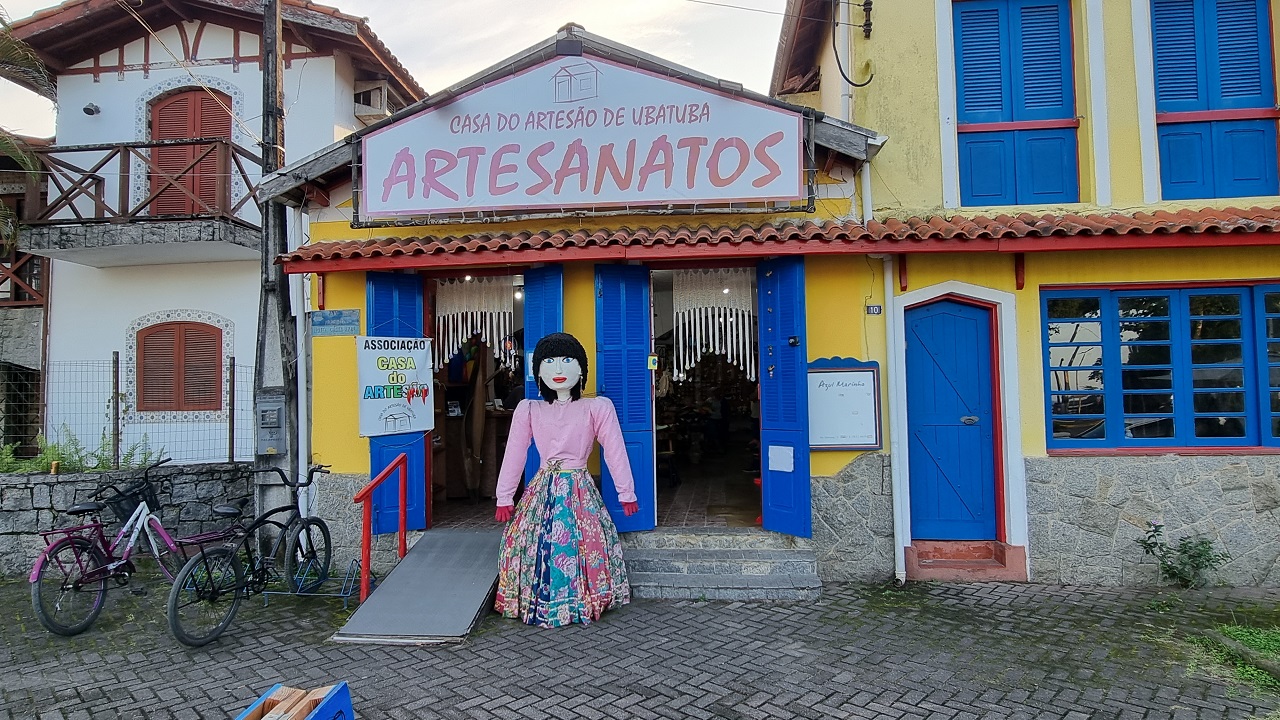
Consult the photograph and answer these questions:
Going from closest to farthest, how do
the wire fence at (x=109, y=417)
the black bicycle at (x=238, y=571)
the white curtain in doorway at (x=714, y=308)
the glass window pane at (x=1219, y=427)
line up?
the black bicycle at (x=238, y=571) < the glass window pane at (x=1219, y=427) < the white curtain in doorway at (x=714, y=308) < the wire fence at (x=109, y=417)

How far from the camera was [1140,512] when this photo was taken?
20.3ft

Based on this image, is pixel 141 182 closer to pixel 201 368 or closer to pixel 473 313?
pixel 201 368

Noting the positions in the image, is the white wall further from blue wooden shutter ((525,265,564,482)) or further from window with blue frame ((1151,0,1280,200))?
window with blue frame ((1151,0,1280,200))

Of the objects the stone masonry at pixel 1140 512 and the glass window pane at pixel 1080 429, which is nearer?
the stone masonry at pixel 1140 512

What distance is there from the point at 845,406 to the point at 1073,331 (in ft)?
7.87

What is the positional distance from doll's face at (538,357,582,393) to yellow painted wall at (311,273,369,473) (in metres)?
2.35

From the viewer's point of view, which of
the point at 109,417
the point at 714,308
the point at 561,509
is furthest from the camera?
the point at 109,417

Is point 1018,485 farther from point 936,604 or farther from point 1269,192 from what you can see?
point 1269,192

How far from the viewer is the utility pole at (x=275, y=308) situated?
693cm

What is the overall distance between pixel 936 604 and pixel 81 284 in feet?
41.5

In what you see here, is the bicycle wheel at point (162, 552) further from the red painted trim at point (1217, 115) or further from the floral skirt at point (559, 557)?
the red painted trim at point (1217, 115)

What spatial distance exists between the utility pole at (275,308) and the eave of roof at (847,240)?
41.0 inches

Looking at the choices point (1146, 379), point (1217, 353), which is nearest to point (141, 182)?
point (1146, 379)

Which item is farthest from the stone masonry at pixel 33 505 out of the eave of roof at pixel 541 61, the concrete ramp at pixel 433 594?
the eave of roof at pixel 541 61
